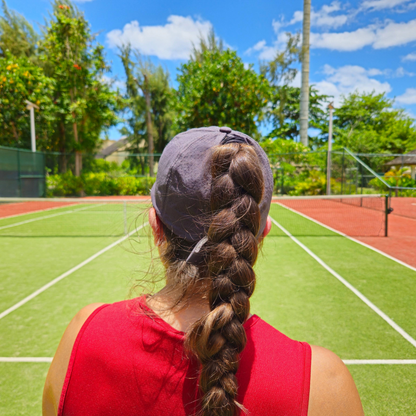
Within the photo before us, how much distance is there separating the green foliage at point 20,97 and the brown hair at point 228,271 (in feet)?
72.8

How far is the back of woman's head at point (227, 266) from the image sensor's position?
74 centimetres

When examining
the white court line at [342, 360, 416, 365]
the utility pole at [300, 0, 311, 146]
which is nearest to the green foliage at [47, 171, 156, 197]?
the utility pole at [300, 0, 311, 146]

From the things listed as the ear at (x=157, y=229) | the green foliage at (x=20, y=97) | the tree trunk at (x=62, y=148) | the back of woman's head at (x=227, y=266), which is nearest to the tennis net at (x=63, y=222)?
the tree trunk at (x=62, y=148)

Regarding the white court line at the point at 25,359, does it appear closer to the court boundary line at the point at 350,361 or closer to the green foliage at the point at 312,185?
the court boundary line at the point at 350,361

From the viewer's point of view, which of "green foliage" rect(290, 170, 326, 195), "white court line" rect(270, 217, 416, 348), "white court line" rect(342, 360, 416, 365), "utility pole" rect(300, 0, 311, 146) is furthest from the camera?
"utility pole" rect(300, 0, 311, 146)

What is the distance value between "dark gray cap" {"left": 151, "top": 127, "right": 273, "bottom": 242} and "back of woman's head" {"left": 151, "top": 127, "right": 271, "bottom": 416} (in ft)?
0.08

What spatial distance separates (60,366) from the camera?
2.87 feet

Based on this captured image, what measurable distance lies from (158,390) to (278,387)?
274 millimetres

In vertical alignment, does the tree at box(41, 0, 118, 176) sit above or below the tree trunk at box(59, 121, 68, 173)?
above

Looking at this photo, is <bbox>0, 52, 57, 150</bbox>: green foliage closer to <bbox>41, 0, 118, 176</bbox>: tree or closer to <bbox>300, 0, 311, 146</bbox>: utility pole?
<bbox>41, 0, 118, 176</bbox>: tree

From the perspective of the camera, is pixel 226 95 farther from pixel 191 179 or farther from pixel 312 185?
pixel 191 179

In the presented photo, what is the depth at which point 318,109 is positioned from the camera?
39344 mm

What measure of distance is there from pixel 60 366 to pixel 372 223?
11.8m

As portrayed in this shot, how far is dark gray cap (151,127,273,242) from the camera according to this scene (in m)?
0.83
